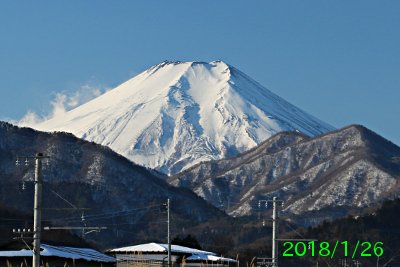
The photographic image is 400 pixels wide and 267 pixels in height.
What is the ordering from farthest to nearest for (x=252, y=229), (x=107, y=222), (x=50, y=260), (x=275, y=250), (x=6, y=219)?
(x=252, y=229)
(x=107, y=222)
(x=6, y=219)
(x=50, y=260)
(x=275, y=250)

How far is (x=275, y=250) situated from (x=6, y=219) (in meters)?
71.0

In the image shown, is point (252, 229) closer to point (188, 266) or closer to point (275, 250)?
point (188, 266)

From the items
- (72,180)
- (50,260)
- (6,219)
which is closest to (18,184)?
(72,180)

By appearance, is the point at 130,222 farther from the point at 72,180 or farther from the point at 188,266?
the point at 188,266

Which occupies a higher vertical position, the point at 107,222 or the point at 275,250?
the point at 107,222

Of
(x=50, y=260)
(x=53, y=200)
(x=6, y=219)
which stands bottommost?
(x=50, y=260)

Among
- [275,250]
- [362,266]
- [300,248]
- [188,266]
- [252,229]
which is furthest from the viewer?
[252,229]

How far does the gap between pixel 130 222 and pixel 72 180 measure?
23.2 metres

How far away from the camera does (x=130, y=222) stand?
181125 mm

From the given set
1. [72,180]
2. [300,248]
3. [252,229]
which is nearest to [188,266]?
[300,248]

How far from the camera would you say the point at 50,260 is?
33.4 meters

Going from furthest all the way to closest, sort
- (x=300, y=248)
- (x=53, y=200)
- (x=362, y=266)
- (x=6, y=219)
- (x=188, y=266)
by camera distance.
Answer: (x=53, y=200) → (x=300, y=248) → (x=362, y=266) → (x=6, y=219) → (x=188, y=266)

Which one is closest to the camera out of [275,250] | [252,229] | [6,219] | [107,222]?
[275,250]

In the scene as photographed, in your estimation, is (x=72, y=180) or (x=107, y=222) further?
(x=72, y=180)
